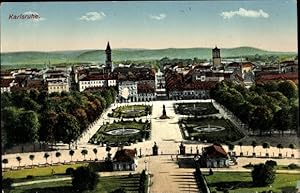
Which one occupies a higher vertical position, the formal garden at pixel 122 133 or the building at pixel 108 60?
the building at pixel 108 60

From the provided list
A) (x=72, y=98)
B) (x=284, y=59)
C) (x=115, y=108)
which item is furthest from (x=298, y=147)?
(x=72, y=98)

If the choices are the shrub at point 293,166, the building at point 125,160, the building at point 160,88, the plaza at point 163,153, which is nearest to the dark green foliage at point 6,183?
the plaza at point 163,153

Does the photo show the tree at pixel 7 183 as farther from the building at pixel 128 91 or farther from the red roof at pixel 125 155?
the building at pixel 128 91

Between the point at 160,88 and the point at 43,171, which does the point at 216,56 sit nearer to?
the point at 160,88

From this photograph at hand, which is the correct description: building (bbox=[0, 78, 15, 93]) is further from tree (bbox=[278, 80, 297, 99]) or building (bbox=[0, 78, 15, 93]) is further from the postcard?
tree (bbox=[278, 80, 297, 99])

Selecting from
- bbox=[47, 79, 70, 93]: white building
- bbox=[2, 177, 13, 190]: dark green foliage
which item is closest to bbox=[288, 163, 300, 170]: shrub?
bbox=[47, 79, 70, 93]: white building

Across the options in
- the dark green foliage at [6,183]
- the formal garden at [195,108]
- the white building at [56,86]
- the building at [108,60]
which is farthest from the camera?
the formal garden at [195,108]

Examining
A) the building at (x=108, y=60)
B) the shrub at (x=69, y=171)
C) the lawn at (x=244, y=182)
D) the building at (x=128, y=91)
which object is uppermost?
the building at (x=108, y=60)
